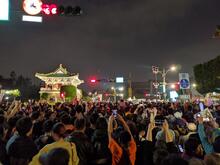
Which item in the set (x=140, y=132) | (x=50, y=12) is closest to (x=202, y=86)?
(x=50, y=12)

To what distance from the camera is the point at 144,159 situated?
576 centimetres

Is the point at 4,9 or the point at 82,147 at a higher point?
the point at 4,9

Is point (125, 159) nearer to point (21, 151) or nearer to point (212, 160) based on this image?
point (21, 151)

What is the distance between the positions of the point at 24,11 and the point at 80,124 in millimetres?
9517

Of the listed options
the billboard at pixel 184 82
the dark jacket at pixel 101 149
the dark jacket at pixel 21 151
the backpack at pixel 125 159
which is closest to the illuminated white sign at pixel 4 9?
the billboard at pixel 184 82

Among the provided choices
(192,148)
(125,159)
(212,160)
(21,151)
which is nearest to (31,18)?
(21,151)

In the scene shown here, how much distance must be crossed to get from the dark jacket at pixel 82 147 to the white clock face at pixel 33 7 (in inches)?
374

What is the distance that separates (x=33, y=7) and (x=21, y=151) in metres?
10.1

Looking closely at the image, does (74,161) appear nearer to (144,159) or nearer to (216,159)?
(144,159)

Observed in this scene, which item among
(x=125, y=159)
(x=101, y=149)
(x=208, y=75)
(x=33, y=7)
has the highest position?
(x=208, y=75)

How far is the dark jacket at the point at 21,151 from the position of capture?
4730mm

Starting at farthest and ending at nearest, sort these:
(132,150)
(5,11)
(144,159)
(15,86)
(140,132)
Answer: (15,86), (5,11), (140,132), (144,159), (132,150)

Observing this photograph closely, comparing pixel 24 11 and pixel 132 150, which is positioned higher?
pixel 24 11

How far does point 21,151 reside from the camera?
188 inches
